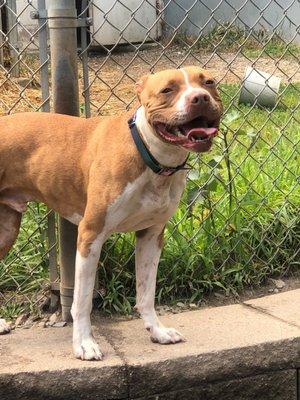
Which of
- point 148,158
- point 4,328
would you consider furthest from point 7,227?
point 148,158

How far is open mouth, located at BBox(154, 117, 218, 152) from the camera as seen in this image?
2639mm

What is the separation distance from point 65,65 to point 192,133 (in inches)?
31.9

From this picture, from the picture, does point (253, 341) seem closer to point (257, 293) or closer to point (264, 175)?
point (257, 293)

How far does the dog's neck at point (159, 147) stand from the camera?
2.86m

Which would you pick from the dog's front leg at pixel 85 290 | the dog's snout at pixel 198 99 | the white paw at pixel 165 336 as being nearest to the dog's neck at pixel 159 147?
the dog's snout at pixel 198 99

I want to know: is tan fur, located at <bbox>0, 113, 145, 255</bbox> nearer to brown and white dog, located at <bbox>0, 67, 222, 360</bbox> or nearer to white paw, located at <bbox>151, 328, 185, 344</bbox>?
brown and white dog, located at <bbox>0, 67, 222, 360</bbox>

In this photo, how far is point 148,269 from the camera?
3.26 meters

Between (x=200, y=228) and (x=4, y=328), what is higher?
(x=200, y=228)

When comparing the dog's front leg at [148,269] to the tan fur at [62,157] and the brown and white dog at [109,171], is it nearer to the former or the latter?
the brown and white dog at [109,171]

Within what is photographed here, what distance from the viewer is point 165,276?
3705 millimetres

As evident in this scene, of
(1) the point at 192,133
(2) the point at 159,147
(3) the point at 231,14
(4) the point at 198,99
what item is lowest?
(3) the point at 231,14

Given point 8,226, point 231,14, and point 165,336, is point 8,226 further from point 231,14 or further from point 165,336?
point 231,14

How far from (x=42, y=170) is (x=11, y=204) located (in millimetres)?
258

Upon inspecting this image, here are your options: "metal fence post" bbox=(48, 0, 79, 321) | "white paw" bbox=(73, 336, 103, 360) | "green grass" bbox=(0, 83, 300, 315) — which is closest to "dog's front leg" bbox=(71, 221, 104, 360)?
"white paw" bbox=(73, 336, 103, 360)
